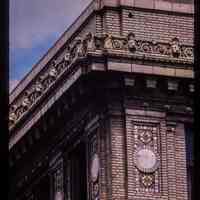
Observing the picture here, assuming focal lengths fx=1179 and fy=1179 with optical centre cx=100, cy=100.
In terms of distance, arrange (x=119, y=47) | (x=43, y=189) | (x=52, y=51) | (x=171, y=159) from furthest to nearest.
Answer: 1. (x=43, y=189)
2. (x=52, y=51)
3. (x=171, y=159)
4. (x=119, y=47)

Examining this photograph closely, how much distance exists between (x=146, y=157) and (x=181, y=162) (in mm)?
1454

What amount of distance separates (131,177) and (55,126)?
5697 millimetres

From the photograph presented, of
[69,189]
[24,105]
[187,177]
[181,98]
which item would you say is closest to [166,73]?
[181,98]

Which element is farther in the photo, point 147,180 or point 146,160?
point 146,160

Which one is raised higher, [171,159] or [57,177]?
[57,177]

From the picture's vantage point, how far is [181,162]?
3653 centimetres

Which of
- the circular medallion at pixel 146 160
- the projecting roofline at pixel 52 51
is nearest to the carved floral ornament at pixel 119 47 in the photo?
the projecting roofline at pixel 52 51

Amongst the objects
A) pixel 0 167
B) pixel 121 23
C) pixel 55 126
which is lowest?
pixel 0 167

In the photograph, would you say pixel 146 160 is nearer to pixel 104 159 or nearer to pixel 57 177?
pixel 104 159

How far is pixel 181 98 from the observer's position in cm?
3678

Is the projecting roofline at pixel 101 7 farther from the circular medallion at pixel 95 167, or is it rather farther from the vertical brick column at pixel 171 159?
the circular medallion at pixel 95 167

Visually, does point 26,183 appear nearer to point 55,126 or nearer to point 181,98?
point 55,126

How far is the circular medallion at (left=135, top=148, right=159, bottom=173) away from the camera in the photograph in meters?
35.4

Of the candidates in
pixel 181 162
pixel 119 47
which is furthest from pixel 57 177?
pixel 119 47
